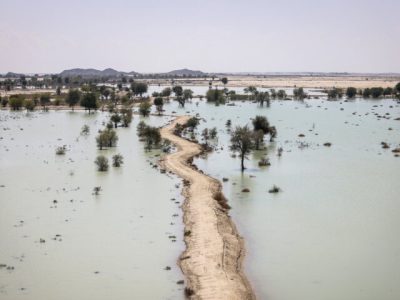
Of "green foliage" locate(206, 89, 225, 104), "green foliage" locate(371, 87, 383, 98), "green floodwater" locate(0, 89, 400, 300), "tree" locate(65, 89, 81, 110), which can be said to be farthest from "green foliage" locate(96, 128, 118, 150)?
"green foliage" locate(371, 87, 383, 98)

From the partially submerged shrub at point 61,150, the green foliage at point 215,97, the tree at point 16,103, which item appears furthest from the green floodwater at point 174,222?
the green foliage at point 215,97

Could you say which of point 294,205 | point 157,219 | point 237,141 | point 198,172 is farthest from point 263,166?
point 157,219

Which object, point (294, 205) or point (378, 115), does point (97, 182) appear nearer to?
point (294, 205)

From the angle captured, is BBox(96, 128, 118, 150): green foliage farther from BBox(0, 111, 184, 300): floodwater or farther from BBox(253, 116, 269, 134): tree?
BBox(253, 116, 269, 134): tree

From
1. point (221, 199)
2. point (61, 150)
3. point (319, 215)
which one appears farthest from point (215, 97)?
point (319, 215)

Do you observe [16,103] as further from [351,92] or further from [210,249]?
[210,249]

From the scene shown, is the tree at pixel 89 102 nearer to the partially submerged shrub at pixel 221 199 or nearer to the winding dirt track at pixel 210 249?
the winding dirt track at pixel 210 249
